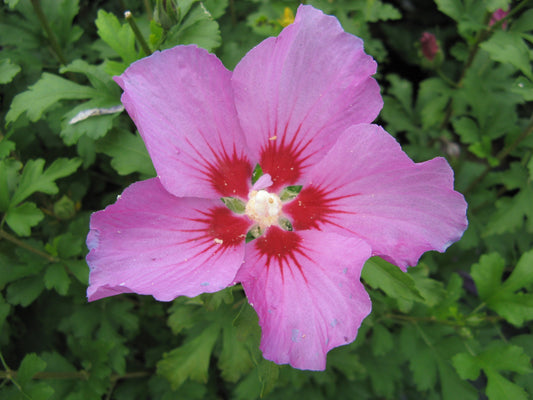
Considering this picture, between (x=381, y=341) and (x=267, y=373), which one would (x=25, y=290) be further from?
(x=381, y=341)

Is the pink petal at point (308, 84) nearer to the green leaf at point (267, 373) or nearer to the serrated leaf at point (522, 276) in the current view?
the green leaf at point (267, 373)

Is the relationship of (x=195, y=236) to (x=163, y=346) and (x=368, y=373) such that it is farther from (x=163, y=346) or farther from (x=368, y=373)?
(x=368, y=373)

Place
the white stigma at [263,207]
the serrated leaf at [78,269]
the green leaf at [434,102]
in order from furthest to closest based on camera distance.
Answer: the green leaf at [434,102], the serrated leaf at [78,269], the white stigma at [263,207]

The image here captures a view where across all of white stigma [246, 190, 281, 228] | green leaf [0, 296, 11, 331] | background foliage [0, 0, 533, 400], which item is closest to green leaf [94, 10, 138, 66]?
background foliage [0, 0, 533, 400]

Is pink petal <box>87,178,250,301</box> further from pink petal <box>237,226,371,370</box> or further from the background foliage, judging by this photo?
the background foliage

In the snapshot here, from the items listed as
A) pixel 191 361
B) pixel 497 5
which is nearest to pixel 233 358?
pixel 191 361

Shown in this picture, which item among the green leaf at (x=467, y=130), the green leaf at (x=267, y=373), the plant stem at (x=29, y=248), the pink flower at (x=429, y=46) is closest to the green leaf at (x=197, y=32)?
the plant stem at (x=29, y=248)

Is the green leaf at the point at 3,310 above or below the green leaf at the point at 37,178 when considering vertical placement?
below
